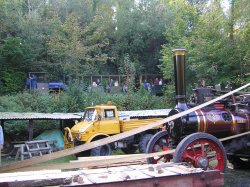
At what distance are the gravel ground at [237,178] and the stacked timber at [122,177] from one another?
3.21m

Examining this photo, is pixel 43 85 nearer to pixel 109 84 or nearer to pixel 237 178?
pixel 109 84

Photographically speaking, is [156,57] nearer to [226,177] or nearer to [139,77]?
[139,77]

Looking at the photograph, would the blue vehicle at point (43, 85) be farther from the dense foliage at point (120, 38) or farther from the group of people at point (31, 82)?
the dense foliage at point (120, 38)

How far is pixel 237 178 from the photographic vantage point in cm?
834

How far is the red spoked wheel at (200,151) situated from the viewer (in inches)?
246

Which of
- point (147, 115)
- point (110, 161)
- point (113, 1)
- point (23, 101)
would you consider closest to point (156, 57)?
point (113, 1)

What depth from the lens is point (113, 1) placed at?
126 ft

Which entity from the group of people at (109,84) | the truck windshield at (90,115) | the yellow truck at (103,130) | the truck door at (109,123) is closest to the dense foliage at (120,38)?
the group of people at (109,84)

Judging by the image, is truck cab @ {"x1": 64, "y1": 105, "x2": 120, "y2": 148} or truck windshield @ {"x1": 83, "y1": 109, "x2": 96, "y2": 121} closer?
truck cab @ {"x1": 64, "y1": 105, "x2": 120, "y2": 148}

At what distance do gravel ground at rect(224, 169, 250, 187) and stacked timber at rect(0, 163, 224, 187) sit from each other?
3.21 metres

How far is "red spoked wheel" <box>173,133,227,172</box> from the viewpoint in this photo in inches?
246

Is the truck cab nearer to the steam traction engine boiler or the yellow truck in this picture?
the yellow truck

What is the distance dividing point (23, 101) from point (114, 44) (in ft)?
46.5

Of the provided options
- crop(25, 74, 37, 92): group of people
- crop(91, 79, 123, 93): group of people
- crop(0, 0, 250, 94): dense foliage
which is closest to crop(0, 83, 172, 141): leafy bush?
crop(91, 79, 123, 93): group of people
